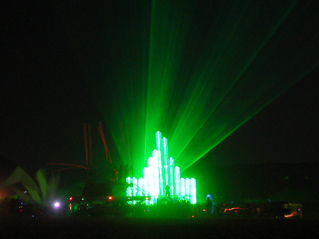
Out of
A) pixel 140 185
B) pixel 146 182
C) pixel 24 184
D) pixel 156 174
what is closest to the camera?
pixel 156 174

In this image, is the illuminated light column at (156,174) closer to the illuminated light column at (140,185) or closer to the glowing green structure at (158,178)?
the glowing green structure at (158,178)

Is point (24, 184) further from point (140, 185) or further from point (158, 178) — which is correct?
point (158, 178)

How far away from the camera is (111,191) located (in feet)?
106

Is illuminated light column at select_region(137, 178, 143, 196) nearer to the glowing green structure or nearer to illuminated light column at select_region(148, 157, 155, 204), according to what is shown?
the glowing green structure

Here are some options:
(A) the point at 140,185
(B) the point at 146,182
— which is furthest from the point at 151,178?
(A) the point at 140,185

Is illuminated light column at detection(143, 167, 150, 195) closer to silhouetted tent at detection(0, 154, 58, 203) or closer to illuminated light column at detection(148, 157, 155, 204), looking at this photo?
illuminated light column at detection(148, 157, 155, 204)

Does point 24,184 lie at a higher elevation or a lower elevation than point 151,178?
higher

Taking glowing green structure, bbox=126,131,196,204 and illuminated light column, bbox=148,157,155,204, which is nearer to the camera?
glowing green structure, bbox=126,131,196,204

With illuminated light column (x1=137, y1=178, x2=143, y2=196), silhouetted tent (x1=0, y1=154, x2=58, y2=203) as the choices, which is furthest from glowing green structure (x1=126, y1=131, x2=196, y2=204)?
silhouetted tent (x1=0, y1=154, x2=58, y2=203)

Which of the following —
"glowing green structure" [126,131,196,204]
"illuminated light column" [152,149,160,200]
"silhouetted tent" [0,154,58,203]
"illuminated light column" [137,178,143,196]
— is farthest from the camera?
"silhouetted tent" [0,154,58,203]

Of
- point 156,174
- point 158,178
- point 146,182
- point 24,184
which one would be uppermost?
point 24,184

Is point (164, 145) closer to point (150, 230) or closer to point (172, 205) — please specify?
point (172, 205)

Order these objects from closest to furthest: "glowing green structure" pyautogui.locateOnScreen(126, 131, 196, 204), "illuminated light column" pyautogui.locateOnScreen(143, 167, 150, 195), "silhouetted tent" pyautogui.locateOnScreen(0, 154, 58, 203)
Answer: "glowing green structure" pyautogui.locateOnScreen(126, 131, 196, 204)
"illuminated light column" pyautogui.locateOnScreen(143, 167, 150, 195)
"silhouetted tent" pyautogui.locateOnScreen(0, 154, 58, 203)

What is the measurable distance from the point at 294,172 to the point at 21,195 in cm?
5661
